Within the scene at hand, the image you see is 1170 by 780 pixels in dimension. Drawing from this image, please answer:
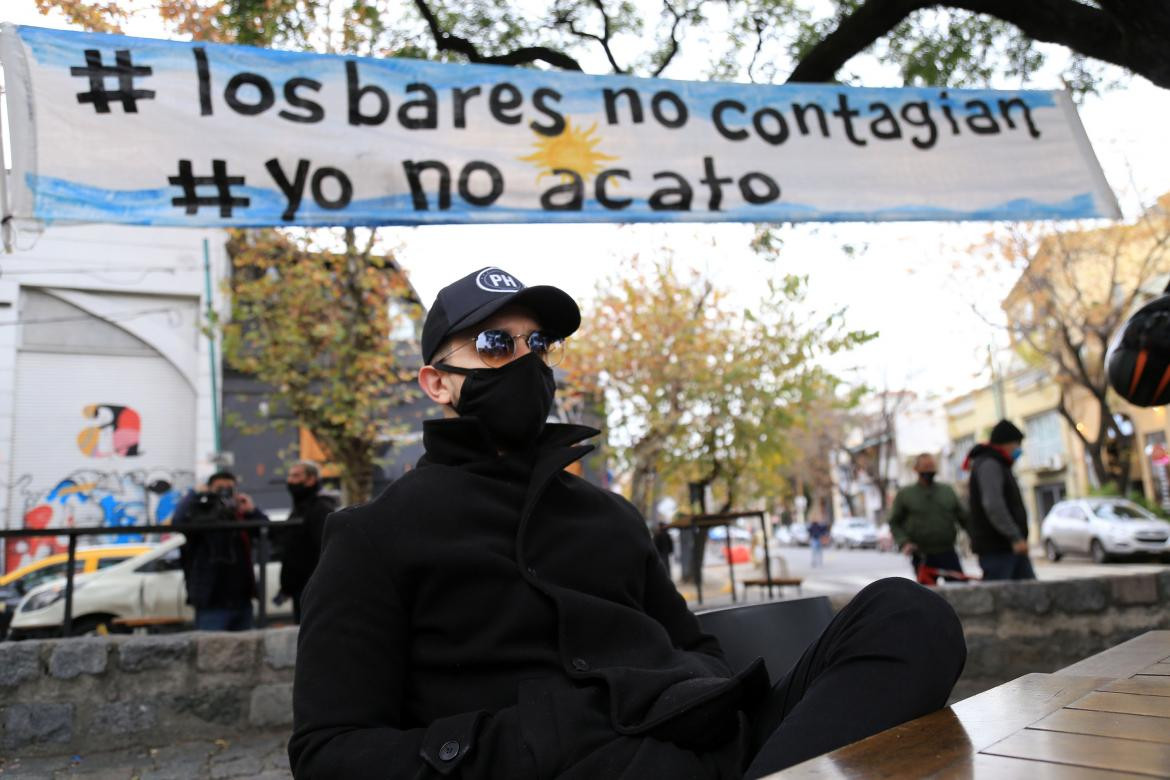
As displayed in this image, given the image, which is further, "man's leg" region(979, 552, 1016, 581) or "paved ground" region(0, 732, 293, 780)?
"man's leg" region(979, 552, 1016, 581)

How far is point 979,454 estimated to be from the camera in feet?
22.6

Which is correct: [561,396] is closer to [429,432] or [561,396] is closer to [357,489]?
[357,489]

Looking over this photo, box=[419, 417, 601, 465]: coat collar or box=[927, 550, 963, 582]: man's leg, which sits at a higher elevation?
box=[419, 417, 601, 465]: coat collar

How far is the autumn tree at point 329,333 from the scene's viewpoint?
43.0 ft

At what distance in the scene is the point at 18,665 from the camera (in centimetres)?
410

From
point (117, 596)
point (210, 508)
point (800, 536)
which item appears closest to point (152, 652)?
point (210, 508)

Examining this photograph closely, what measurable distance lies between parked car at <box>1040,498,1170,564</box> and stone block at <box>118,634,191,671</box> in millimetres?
19977

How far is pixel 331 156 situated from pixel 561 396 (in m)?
12.3

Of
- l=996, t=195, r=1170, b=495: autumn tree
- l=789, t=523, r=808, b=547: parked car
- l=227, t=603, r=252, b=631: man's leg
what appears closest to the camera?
l=227, t=603, r=252, b=631: man's leg

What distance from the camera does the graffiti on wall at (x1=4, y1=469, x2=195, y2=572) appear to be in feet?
61.3

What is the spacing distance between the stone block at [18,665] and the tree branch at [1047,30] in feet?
15.9

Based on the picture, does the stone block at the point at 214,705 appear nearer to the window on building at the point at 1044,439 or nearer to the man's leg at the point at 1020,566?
the man's leg at the point at 1020,566

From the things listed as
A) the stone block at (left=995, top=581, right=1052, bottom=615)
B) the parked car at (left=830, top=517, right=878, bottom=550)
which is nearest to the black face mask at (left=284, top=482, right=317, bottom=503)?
the stone block at (left=995, top=581, right=1052, bottom=615)

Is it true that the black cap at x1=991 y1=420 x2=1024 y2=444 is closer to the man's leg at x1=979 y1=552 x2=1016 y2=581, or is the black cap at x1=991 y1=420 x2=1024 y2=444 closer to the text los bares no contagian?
the man's leg at x1=979 y1=552 x2=1016 y2=581
